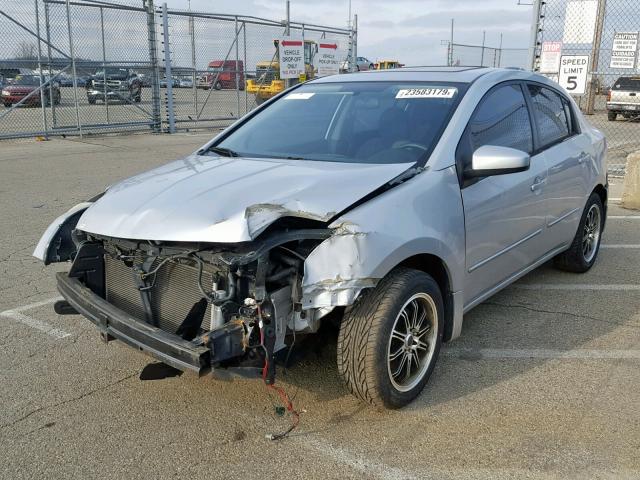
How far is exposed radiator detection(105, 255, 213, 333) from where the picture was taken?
10.1 feet

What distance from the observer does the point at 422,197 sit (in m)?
3.32

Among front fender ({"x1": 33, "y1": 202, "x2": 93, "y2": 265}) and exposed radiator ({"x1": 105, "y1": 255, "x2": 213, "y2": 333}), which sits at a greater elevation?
front fender ({"x1": 33, "y1": 202, "x2": 93, "y2": 265})

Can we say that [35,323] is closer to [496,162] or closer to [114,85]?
[496,162]

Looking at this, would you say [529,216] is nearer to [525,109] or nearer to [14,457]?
[525,109]

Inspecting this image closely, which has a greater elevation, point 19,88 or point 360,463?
point 19,88

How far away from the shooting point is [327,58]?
19.0m

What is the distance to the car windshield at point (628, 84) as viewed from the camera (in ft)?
74.2

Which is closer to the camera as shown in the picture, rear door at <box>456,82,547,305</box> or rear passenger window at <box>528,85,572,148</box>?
rear door at <box>456,82,547,305</box>

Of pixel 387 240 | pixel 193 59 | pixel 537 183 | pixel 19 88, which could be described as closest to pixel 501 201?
pixel 537 183

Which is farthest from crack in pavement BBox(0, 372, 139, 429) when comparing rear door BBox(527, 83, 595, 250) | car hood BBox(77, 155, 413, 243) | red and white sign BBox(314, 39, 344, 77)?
red and white sign BBox(314, 39, 344, 77)

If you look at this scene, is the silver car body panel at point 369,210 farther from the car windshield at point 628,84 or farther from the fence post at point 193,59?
the car windshield at point 628,84

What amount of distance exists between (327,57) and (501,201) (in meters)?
15.9

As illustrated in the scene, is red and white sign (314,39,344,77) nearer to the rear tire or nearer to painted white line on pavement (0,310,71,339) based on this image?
the rear tire

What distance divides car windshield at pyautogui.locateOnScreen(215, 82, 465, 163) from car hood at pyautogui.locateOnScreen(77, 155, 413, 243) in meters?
0.24
